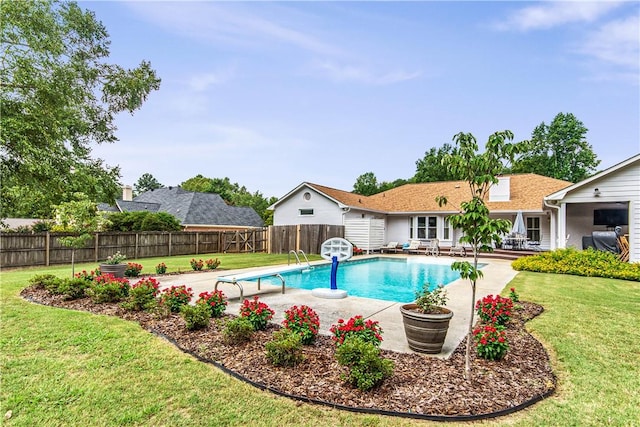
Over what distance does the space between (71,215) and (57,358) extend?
585 centimetres

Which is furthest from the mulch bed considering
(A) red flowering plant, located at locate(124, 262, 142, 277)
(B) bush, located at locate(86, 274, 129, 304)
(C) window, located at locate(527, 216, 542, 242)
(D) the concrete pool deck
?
(C) window, located at locate(527, 216, 542, 242)

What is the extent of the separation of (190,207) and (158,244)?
1090cm

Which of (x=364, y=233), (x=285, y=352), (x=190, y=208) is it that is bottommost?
(x=285, y=352)

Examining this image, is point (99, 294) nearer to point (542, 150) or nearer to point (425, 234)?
point (425, 234)

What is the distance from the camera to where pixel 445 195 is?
23359 mm

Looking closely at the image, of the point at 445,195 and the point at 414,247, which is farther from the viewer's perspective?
the point at 445,195

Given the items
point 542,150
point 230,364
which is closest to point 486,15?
point 230,364

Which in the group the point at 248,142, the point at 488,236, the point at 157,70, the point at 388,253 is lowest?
the point at 388,253

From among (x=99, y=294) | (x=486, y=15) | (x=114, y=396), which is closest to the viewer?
(x=114, y=396)

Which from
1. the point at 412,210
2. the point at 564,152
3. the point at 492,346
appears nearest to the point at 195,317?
the point at 492,346

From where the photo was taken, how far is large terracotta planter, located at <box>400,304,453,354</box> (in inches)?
162

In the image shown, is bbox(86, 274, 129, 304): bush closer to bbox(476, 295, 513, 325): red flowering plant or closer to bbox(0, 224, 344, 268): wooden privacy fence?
bbox(0, 224, 344, 268): wooden privacy fence

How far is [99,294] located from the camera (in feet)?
20.9

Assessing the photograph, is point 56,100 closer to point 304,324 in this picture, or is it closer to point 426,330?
point 304,324
